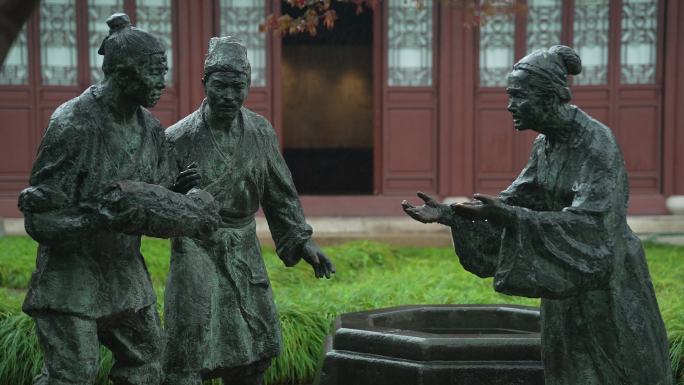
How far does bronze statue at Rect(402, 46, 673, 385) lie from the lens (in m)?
3.69

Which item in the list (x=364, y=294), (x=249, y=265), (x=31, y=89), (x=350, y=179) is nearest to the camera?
Result: (x=249, y=265)

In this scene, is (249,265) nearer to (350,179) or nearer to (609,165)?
(609,165)

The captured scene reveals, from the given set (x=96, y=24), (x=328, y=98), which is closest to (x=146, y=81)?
(x=96, y=24)

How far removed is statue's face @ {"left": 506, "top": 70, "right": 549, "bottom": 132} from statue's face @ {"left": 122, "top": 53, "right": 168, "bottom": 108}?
1413 millimetres

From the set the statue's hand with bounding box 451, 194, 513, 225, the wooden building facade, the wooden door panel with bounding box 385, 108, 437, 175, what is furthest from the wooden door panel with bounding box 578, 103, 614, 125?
the statue's hand with bounding box 451, 194, 513, 225

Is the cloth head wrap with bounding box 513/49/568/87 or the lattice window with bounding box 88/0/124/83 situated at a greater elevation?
the lattice window with bounding box 88/0/124/83

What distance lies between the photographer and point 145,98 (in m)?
3.96

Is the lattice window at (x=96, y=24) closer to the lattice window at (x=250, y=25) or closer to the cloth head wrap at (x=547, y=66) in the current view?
the lattice window at (x=250, y=25)

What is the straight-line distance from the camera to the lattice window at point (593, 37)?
12.9m

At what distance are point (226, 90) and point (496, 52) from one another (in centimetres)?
883

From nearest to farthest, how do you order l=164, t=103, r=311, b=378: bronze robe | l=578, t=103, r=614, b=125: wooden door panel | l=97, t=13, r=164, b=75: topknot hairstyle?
l=97, t=13, r=164, b=75: topknot hairstyle
l=164, t=103, r=311, b=378: bronze robe
l=578, t=103, r=614, b=125: wooden door panel

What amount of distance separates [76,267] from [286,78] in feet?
53.1

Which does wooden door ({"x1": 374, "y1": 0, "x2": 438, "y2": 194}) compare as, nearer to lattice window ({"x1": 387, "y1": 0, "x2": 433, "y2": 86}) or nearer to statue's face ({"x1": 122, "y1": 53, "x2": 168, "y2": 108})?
lattice window ({"x1": 387, "y1": 0, "x2": 433, "y2": 86})

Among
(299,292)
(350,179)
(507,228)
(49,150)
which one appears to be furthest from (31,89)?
(507,228)
